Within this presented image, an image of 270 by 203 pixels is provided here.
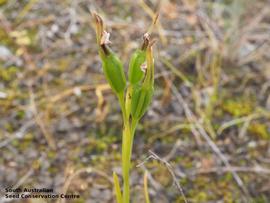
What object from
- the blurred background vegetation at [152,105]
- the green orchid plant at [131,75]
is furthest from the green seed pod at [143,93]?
the blurred background vegetation at [152,105]

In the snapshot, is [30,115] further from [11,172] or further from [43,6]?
[43,6]

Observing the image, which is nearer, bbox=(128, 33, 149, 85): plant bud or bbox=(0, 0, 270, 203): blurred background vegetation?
bbox=(128, 33, 149, 85): plant bud

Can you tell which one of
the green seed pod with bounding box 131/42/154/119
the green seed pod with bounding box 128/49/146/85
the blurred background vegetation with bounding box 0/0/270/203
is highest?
the blurred background vegetation with bounding box 0/0/270/203

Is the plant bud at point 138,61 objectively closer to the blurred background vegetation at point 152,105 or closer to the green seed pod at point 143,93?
the green seed pod at point 143,93

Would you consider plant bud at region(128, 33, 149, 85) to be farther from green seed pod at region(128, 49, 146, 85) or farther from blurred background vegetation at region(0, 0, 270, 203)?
blurred background vegetation at region(0, 0, 270, 203)

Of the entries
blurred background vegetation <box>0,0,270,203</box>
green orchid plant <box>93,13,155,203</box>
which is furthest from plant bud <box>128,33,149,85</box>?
blurred background vegetation <box>0,0,270,203</box>

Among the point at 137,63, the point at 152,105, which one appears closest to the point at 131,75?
the point at 137,63

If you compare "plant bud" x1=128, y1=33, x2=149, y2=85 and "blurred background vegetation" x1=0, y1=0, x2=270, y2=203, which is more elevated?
"blurred background vegetation" x1=0, y1=0, x2=270, y2=203

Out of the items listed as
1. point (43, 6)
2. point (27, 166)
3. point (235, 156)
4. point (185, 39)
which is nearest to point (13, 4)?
point (43, 6)
